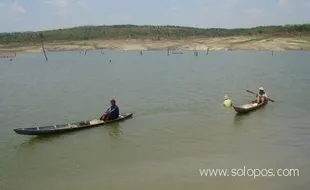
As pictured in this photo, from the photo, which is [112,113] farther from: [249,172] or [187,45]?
[187,45]

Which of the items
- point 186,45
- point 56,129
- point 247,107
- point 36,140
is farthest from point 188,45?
point 36,140

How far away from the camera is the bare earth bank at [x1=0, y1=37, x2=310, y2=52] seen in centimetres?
8775

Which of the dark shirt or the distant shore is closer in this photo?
the dark shirt

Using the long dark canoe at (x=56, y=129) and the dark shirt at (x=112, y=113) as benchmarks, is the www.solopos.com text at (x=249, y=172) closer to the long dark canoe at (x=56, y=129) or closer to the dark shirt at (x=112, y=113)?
the long dark canoe at (x=56, y=129)

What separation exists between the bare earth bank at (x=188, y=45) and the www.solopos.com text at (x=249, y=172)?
74429mm

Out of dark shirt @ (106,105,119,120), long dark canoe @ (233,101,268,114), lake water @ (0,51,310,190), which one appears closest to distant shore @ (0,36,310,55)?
lake water @ (0,51,310,190)

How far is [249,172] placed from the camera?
579 inches

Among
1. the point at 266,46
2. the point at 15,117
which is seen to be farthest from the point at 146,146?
the point at 266,46

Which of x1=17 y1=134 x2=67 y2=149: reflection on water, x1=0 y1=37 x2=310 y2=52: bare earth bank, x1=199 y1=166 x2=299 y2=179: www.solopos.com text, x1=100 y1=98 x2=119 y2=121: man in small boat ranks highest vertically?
x1=0 y1=37 x2=310 y2=52: bare earth bank

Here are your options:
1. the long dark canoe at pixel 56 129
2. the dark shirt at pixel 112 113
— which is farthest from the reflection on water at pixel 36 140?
the dark shirt at pixel 112 113

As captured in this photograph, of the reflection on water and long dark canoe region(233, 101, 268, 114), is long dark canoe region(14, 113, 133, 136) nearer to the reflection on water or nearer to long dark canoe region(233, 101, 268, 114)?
the reflection on water

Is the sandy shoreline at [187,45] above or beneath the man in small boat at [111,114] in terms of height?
above

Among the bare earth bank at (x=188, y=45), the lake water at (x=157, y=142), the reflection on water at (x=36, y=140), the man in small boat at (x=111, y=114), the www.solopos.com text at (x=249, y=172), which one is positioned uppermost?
the bare earth bank at (x=188, y=45)

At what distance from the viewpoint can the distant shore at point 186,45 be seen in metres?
87.8
